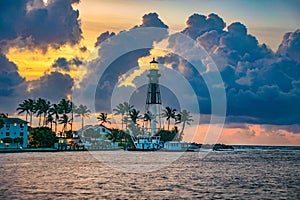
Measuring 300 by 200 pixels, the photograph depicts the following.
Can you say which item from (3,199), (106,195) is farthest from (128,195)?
(3,199)

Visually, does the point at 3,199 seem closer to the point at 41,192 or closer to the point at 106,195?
the point at 41,192

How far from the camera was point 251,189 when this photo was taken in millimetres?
72062

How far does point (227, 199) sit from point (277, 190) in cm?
1319

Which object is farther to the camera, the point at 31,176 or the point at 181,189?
the point at 31,176

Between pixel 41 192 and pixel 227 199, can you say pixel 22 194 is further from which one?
pixel 227 199

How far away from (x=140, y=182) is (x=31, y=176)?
1964 cm

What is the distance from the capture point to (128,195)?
2514 inches

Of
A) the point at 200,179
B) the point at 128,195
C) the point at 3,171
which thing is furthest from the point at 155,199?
the point at 3,171

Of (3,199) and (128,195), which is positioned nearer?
(3,199)

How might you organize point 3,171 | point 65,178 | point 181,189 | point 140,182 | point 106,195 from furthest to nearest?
point 3,171 < point 65,178 < point 140,182 < point 181,189 < point 106,195

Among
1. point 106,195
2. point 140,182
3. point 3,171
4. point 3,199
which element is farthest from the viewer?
point 3,171

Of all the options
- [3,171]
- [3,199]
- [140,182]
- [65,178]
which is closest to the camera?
[3,199]

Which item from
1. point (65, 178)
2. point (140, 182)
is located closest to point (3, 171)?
point (65, 178)

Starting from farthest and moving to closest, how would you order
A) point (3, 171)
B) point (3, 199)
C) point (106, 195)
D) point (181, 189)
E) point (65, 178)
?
point (3, 171) → point (65, 178) → point (181, 189) → point (106, 195) → point (3, 199)
